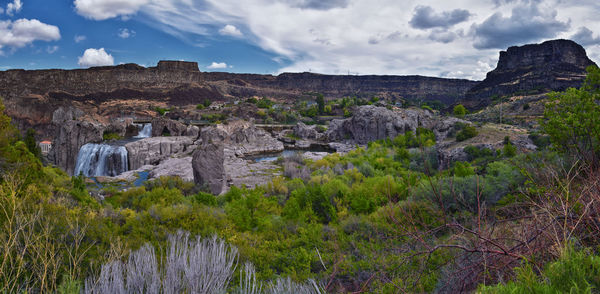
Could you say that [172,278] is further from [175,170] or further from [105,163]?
[105,163]

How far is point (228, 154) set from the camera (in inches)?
1299

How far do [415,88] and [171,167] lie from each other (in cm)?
13486

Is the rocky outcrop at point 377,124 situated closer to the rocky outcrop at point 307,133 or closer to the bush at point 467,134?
the rocky outcrop at point 307,133

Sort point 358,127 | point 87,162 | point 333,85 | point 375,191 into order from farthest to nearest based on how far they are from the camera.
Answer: point 333,85
point 358,127
point 87,162
point 375,191

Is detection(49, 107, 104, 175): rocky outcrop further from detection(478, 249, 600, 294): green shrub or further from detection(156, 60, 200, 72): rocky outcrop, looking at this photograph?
detection(156, 60, 200, 72): rocky outcrop

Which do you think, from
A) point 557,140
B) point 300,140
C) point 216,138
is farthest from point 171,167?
point 300,140

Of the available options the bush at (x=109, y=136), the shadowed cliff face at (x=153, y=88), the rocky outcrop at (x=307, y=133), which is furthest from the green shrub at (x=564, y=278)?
the rocky outcrop at (x=307, y=133)

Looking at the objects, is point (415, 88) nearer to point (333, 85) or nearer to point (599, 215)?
point (333, 85)

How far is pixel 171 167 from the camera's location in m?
23.7

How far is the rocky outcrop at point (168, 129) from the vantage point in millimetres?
41750

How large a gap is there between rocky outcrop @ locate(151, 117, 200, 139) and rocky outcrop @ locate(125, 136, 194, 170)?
6.07 meters

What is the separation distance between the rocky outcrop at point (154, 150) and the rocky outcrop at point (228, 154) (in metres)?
4.02

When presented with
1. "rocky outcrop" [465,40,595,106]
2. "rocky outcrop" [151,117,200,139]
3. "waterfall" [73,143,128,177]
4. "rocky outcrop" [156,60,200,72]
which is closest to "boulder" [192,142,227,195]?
"waterfall" [73,143,128,177]

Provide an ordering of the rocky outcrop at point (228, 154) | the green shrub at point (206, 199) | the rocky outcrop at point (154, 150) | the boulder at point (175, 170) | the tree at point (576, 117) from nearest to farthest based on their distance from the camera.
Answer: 1. the tree at point (576, 117)
2. the green shrub at point (206, 199)
3. the rocky outcrop at point (228, 154)
4. the boulder at point (175, 170)
5. the rocky outcrop at point (154, 150)
